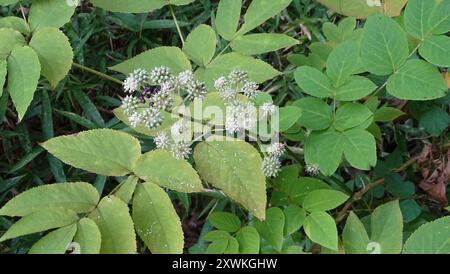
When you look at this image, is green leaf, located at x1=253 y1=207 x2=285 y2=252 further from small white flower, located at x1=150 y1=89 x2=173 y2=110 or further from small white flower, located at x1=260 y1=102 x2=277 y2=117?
small white flower, located at x1=150 y1=89 x2=173 y2=110

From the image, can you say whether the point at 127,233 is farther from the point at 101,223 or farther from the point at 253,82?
the point at 253,82

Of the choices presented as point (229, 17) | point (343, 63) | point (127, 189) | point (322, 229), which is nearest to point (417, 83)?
point (343, 63)

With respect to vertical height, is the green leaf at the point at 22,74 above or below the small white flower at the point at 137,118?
above

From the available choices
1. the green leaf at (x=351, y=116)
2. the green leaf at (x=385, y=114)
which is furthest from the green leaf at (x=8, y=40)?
the green leaf at (x=385, y=114)

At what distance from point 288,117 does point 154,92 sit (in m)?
0.35

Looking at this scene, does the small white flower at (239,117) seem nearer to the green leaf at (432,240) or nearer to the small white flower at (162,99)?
the small white flower at (162,99)

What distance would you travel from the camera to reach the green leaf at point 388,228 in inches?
54.1

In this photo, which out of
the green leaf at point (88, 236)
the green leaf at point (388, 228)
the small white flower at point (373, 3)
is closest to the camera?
the green leaf at point (88, 236)

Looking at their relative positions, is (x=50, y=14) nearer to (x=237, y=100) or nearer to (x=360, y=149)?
(x=237, y=100)

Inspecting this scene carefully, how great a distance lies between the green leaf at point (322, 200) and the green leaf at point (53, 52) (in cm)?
74

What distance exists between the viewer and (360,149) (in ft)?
4.68

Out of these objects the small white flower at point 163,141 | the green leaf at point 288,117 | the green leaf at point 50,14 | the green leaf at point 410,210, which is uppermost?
the green leaf at point 50,14

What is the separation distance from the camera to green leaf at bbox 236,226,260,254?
1444mm

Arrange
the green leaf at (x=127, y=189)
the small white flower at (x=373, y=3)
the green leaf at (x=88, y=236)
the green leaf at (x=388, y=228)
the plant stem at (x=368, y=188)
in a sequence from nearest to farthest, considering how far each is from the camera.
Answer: the green leaf at (x=88, y=236) < the green leaf at (x=127, y=189) < the green leaf at (x=388, y=228) < the small white flower at (x=373, y=3) < the plant stem at (x=368, y=188)
